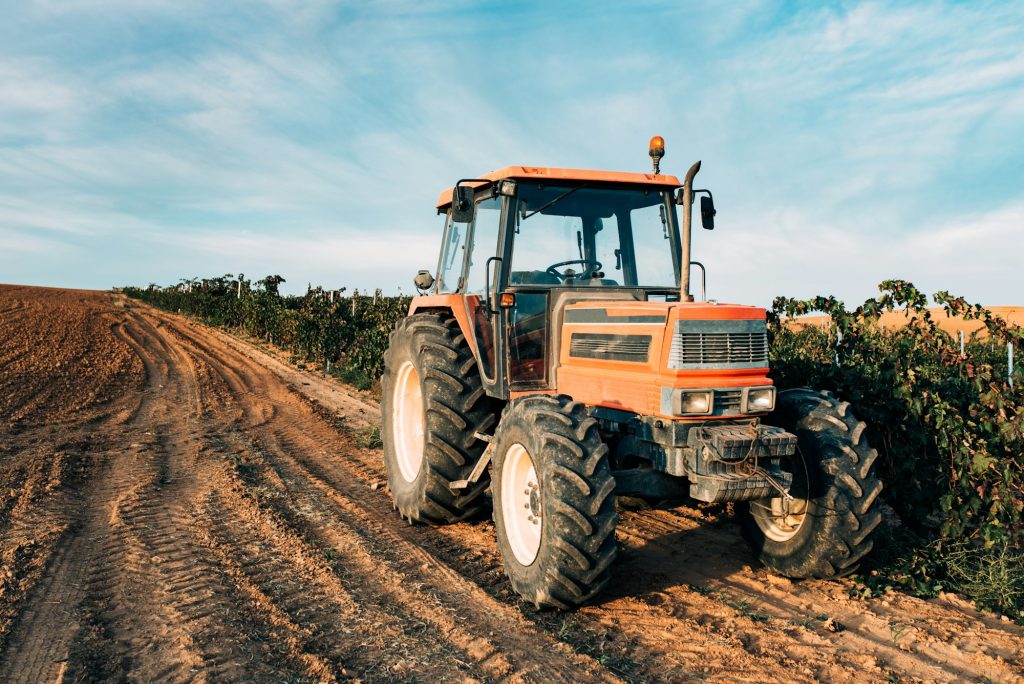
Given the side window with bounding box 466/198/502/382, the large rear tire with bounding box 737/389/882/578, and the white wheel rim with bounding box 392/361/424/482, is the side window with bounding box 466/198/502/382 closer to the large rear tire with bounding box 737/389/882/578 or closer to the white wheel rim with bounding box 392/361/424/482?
the white wheel rim with bounding box 392/361/424/482

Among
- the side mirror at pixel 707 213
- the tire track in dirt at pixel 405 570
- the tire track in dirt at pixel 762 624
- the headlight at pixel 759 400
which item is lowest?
the tire track in dirt at pixel 762 624

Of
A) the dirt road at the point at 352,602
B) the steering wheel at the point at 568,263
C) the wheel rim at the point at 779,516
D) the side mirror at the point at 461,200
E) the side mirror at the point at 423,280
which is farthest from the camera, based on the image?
the side mirror at the point at 423,280

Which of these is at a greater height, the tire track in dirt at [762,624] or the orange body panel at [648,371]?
the orange body panel at [648,371]

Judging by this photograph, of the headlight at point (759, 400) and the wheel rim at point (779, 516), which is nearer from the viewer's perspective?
the headlight at point (759, 400)

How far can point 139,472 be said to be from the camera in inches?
287

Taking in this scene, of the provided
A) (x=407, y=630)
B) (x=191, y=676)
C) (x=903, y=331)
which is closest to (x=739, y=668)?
(x=407, y=630)

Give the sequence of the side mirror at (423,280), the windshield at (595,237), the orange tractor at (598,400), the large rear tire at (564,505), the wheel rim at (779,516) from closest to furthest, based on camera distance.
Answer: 1. the large rear tire at (564,505)
2. the orange tractor at (598,400)
3. the wheel rim at (779,516)
4. the windshield at (595,237)
5. the side mirror at (423,280)

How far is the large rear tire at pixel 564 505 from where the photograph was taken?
144 inches

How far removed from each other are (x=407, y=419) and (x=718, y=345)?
3.29 metres

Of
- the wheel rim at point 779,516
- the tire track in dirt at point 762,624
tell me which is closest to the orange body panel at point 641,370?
the wheel rim at point 779,516

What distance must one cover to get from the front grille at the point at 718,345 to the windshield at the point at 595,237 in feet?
3.74

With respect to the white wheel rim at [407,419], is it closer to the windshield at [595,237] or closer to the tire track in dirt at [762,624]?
the tire track in dirt at [762,624]

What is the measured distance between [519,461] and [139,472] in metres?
4.84

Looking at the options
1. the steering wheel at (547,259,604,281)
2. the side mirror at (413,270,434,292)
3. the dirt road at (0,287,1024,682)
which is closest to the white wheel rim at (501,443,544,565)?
the dirt road at (0,287,1024,682)
